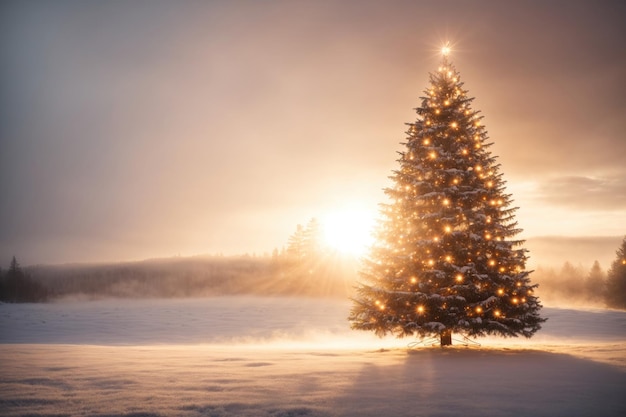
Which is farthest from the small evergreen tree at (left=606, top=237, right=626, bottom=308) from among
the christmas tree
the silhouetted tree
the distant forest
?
the silhouetted tree

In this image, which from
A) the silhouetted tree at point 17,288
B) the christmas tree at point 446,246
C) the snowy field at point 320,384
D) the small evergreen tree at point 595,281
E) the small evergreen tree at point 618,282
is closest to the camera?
the snowy field at point 320,384

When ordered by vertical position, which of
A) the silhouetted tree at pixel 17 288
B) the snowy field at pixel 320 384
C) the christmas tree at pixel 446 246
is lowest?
the silhouetted tree at pixel 17 288

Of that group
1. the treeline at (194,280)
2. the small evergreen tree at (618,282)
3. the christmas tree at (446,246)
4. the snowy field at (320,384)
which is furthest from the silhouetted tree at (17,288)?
the small evergreen tree at (618,282)

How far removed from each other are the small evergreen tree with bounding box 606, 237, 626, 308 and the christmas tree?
49.8 metres

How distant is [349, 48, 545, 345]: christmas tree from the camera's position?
14.2 m

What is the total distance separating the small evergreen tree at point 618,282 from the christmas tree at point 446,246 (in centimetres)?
4982

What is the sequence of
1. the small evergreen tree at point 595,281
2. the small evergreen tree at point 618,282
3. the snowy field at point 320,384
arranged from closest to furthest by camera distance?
the snowy field at point 320,384 < the small evergreen tree at point 618,282 < the small evergreen tree at point 595,281

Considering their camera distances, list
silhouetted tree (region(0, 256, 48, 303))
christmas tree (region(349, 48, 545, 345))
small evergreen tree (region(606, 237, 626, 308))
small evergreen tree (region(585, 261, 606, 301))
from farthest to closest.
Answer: silhouetted tree (region(0, 256, 48, 303)) < small evergreen tree (region(585, 261, 606, 301)) < small evergreen tree (region(606, 237, 626, 308)) < christmas tree (region(349, 48, 545, 345))

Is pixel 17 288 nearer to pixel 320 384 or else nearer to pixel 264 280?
pixel 264 280

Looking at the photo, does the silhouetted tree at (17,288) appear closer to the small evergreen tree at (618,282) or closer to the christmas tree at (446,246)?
the christmas tree at (446,246)

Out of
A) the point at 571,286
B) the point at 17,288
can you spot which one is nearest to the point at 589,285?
the point at 571,286

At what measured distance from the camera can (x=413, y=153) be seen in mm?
16109

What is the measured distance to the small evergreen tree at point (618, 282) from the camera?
2034 inches

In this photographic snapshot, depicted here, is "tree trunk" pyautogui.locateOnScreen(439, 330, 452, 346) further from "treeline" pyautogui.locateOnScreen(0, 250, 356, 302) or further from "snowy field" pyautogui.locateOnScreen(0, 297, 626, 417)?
"treeline" pyautogui.locateOnScreen(0, 250, 356, 302)
